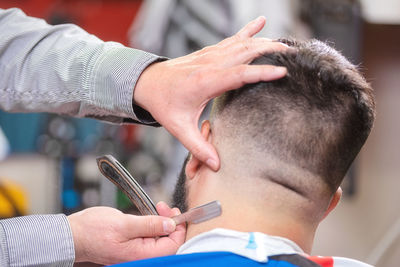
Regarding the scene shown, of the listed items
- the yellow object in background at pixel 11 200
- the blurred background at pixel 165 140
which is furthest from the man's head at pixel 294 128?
the yellow object in background at pixel 11 200

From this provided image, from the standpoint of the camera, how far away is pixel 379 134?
376 centimetres

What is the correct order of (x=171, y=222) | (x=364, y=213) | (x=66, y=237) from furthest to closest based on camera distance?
1. (x=364, y=213)
2. (x=66, y=237)
3. (x=171, y=222)

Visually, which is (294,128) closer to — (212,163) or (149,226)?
(212,163)

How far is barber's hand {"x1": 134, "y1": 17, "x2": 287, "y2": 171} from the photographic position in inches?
43.7

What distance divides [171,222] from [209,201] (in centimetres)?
10

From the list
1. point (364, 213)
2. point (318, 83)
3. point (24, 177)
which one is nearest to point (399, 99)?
point (364, 213)

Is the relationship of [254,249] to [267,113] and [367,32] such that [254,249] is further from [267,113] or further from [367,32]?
[367,32]

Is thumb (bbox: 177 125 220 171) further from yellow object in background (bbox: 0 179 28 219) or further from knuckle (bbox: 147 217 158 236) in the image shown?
yellow object in background (bbox: 0 179 28 219)

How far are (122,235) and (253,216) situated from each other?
291 mm

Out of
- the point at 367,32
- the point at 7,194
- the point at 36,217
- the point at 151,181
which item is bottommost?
the point at 7,194

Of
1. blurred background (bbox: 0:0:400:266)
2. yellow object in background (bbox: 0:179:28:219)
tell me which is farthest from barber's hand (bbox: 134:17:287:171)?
yellow object in background (bbox: 0:179:28:219)

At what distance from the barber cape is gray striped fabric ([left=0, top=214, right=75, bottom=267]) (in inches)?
10.4

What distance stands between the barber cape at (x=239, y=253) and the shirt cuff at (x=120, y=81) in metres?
0.38

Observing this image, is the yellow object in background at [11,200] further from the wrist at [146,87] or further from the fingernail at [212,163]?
the fingernail at [212,163]
